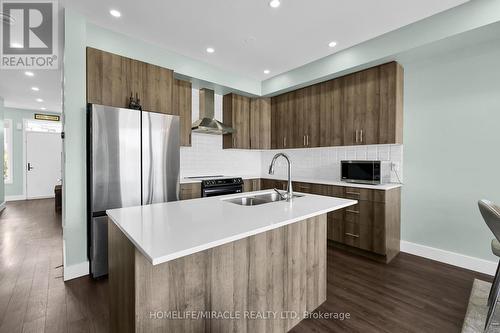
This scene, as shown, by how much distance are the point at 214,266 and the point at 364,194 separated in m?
2.44

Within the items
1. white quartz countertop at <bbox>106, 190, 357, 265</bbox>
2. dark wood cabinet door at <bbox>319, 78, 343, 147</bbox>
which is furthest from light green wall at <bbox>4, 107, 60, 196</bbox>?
dark wood cabinet door at <bbox>319, 78, 343, 147</bbox>

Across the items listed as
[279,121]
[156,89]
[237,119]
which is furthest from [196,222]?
[279,121]

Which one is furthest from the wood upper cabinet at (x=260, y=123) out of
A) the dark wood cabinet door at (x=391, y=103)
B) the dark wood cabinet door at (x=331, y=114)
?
the dark wood cabinet door at (x=391, y=103)

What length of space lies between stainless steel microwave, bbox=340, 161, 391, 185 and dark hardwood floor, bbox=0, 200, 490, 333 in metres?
1.05

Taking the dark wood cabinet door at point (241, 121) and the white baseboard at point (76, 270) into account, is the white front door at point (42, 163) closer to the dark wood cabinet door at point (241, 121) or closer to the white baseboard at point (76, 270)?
the white baseboard at point (76, 270)

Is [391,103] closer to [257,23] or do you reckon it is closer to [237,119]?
[257,23]

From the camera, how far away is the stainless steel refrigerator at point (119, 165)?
7.82ft

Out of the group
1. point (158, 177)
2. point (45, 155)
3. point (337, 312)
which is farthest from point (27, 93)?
point (337, 312)

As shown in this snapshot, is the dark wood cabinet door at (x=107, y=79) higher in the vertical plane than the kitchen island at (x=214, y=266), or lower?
higher

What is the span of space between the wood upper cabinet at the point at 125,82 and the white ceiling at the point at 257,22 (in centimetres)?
39

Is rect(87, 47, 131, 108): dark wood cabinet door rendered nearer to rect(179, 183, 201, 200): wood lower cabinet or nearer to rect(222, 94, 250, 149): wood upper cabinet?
rect(179, 183, 201, 200): wood lower cabinet

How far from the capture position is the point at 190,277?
116 centimetres

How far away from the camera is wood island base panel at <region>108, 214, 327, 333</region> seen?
3.51 ft

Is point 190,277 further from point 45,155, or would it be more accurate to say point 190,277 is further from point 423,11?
point 45,155
